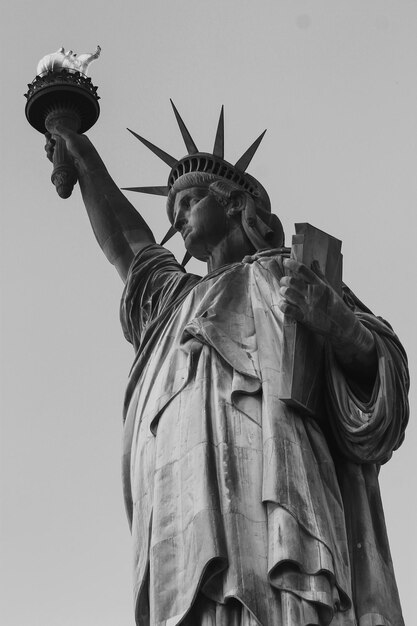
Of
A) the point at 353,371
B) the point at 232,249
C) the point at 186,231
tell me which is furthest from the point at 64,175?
the point at 353,371

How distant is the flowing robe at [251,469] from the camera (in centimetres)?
1478

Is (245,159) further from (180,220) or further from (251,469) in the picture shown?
(251,469)

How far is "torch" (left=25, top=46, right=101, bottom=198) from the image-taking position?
2069cm

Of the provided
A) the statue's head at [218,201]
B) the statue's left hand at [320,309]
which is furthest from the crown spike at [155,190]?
the statue's left hand at [320,309]

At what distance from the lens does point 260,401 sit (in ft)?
52.7

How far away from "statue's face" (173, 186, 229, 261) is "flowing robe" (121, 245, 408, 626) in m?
0.62

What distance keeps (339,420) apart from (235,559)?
1966 mm

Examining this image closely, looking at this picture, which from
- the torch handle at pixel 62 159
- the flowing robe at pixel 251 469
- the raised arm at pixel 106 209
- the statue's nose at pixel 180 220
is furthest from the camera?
the torch handle at pixel 62 159

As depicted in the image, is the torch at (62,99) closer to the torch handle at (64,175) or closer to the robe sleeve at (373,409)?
the torch handle at (64,175)

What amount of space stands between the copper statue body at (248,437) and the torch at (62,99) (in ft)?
8.43

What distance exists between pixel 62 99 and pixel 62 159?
2.47 ft

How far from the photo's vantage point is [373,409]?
1627 cm

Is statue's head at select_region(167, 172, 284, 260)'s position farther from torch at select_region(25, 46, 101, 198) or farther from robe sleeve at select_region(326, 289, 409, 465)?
torch at select_region(25, 46, 101, 198)

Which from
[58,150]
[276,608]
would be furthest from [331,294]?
[58,150]
